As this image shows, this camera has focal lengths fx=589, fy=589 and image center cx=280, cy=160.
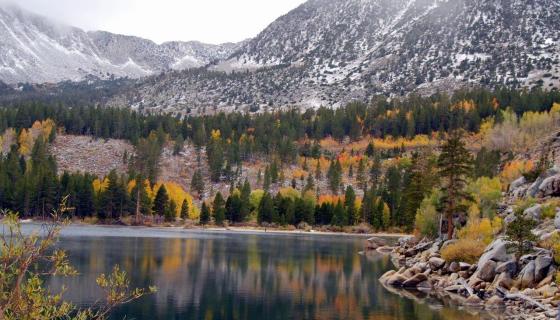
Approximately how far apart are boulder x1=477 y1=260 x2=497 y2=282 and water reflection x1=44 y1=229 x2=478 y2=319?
323 inches

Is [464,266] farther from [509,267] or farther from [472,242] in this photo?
[509,267]

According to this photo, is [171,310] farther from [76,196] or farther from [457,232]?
[76,196]

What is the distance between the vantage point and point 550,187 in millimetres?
63812

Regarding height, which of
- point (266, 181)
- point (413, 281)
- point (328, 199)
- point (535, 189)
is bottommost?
point (413, 281)

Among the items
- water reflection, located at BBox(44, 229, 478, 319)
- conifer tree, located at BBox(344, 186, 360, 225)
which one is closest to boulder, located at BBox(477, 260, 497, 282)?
water reflection, located at BBox(44, 229, 478, 319)

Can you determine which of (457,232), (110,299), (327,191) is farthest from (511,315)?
(327,191)

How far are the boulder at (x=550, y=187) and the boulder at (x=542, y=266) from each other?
1707 centimetres

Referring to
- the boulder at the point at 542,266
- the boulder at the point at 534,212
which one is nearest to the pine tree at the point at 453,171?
the boulder at the point at 534,212

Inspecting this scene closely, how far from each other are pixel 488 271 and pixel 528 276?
520 centimetres

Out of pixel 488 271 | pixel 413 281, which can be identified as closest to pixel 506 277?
pixel 488 271

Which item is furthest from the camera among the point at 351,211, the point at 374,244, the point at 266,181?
the point at 266,181

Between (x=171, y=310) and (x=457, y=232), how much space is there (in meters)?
42.1

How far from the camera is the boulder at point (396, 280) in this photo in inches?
2361

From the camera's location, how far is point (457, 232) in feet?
238
